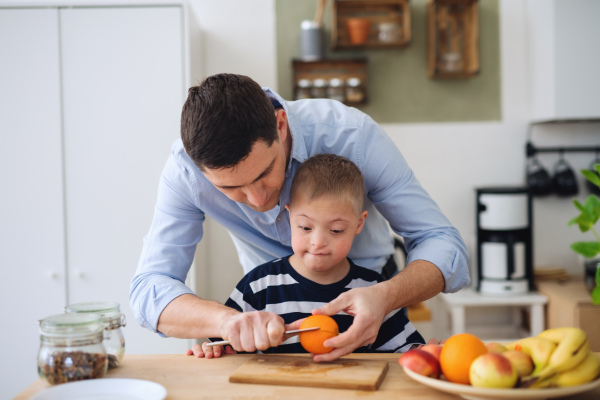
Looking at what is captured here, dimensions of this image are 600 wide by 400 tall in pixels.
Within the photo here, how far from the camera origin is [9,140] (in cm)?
263

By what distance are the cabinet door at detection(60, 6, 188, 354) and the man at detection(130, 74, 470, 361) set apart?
1.11 m

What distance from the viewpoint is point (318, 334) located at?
3.39 ft

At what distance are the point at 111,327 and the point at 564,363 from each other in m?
0.75

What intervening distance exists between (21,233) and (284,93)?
1.53 meters

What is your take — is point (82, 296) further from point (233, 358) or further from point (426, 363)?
point (426, 363)

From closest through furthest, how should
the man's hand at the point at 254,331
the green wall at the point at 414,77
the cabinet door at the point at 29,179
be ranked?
1. the man's hand at the point at 254,331
2. the cabinet door at the point at 29,179
3. the green wall at the point at 414,77

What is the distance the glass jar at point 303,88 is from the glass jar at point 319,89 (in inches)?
1.0

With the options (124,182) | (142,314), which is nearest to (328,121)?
(142,314)

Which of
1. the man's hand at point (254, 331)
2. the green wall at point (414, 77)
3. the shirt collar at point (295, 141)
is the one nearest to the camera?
the man's hand at point (254, 331)

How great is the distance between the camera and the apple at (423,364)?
0.89 metres

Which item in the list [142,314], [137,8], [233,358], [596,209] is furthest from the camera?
[137,8]

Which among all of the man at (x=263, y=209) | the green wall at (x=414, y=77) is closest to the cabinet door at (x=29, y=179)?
the green wall at (x=414, y=77)

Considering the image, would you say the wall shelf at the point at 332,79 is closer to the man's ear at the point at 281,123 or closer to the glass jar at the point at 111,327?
the man's ear at the point at 281,123

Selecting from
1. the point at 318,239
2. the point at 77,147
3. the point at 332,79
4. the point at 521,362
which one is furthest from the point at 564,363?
the point at 332,79
